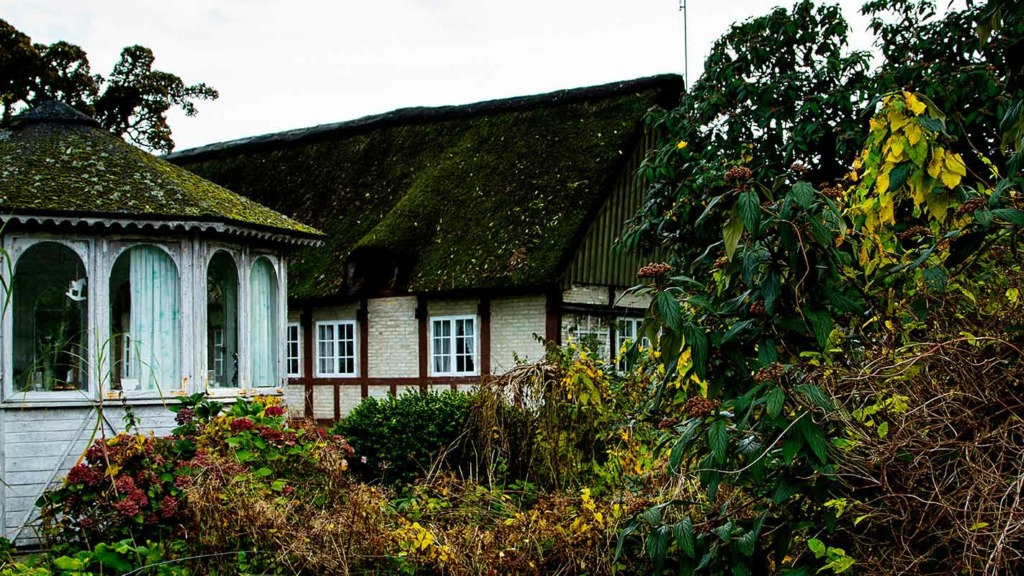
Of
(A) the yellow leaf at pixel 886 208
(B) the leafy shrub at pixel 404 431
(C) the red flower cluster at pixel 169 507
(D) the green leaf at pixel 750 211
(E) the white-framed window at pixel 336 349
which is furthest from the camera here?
(E) the white-framed window at pixel 336 349

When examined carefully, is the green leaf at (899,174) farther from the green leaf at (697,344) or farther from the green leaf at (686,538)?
the green leaf at (686,538)

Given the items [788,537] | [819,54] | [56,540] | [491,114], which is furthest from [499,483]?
A: [491,114]

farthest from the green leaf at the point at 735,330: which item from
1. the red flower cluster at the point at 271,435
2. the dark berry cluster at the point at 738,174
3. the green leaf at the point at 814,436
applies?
the red flower cluster at the point at 271,435

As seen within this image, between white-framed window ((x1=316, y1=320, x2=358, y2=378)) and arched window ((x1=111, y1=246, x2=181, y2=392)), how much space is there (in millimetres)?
8741

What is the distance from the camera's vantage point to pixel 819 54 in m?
12.8

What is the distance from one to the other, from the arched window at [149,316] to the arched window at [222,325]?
2.59 feet

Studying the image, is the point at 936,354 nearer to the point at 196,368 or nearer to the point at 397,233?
the point at 196,368

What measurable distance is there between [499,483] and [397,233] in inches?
372

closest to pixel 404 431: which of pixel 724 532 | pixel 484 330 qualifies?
pixel 484 330

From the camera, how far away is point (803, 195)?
396cm

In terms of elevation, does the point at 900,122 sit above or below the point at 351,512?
above

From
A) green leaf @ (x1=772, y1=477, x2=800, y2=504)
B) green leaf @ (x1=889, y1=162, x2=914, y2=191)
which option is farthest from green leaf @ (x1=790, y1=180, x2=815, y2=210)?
green leaf @ (x1=772, y1=477, x2=800, y2=504)

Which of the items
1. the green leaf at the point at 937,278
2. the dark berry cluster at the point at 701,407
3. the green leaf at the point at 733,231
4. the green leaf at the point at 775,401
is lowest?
the dark berry cluster at the point at 701,407

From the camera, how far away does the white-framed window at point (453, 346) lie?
17.4 m
